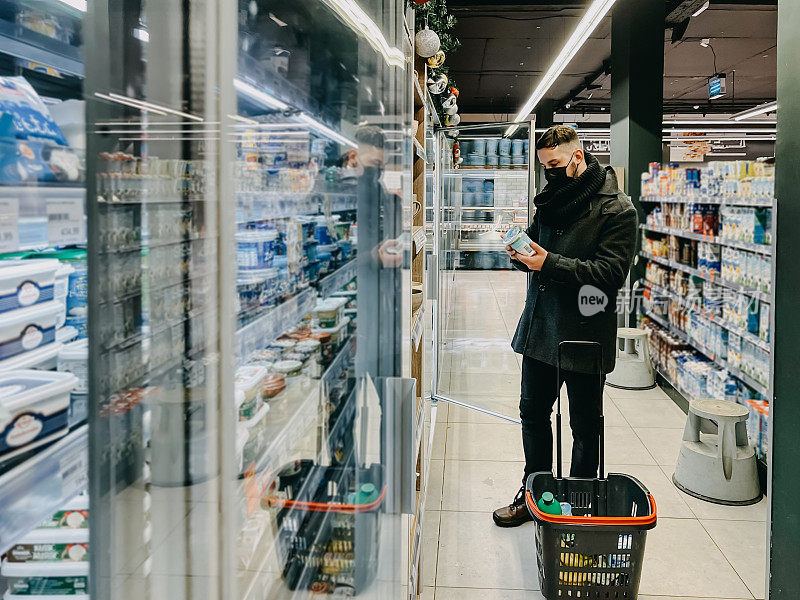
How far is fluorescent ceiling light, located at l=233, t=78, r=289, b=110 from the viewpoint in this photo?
671 mm

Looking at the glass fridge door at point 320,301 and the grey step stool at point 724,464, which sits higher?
the glass fridge door at point 320,301

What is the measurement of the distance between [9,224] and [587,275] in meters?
2.74

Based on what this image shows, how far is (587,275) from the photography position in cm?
296

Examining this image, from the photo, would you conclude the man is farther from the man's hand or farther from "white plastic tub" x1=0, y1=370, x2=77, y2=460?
"white plastic tub" x1=0, y1=370, x2=77, y2=460

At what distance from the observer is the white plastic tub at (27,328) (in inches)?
19.0

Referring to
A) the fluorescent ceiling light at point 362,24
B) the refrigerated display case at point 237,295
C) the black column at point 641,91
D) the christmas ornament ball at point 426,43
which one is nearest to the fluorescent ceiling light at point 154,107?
the refrigerated display case at point 237,295

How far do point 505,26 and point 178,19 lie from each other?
10321 mm

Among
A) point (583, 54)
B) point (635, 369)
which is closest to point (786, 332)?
point (635, 369)

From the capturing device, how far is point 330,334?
1177 millimetres

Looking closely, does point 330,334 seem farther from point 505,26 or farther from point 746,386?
point 505,26

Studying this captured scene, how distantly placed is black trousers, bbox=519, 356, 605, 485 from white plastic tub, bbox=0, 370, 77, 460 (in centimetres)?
272

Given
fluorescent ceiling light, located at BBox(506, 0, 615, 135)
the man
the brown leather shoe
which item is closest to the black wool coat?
the man

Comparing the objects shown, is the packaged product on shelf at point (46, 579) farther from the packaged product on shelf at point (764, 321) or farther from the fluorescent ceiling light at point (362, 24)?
the packaged product on shelf at point (764, 321)

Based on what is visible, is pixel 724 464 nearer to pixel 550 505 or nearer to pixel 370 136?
pixel 550 505
